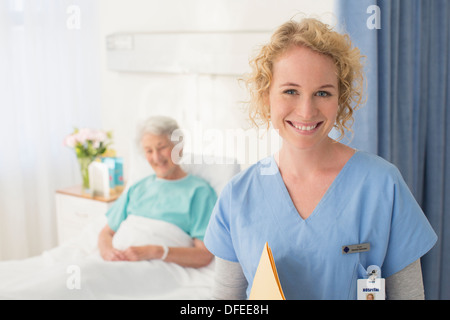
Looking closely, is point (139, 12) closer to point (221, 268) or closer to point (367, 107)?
point (367, 107)

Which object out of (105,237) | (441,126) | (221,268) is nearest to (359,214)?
(221,268)

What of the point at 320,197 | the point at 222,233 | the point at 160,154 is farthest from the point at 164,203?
the point at 320,197

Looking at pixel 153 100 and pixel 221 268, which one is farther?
pixel 153 100

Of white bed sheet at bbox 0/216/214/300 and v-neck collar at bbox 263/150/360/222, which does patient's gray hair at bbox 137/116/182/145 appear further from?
v-neck collar at bbox 263/150/360/222

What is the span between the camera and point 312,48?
79 centimetres

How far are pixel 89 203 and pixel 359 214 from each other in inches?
65.0

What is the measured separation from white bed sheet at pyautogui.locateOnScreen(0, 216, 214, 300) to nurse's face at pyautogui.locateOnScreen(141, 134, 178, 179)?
21cm

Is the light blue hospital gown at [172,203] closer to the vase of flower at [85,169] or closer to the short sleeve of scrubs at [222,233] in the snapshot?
the vase of flower at [85,169]

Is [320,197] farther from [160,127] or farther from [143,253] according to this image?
[160,127]

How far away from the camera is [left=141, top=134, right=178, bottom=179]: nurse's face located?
1.88 m

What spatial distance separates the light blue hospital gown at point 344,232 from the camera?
810 mm

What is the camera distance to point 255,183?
90 cm

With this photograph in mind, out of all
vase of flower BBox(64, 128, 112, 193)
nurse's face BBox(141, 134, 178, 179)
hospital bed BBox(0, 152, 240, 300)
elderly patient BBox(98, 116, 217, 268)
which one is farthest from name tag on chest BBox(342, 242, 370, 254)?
vase of flower BBox(64, 128, 112, 193)

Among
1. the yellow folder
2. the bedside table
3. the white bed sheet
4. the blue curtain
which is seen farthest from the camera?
the bedside table
